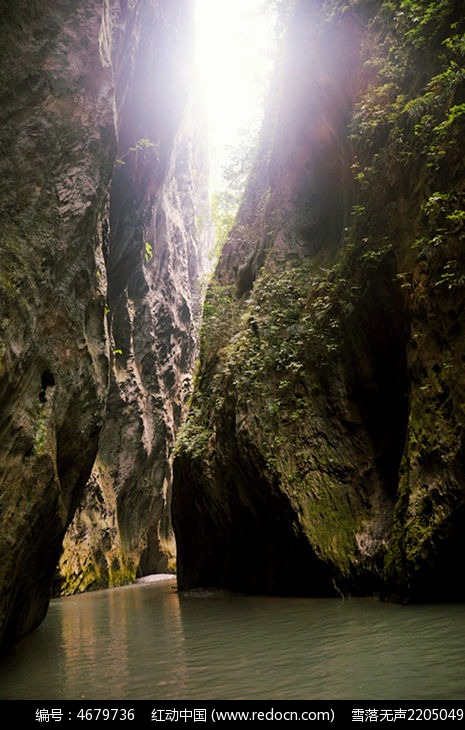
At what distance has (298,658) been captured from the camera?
4371 mm

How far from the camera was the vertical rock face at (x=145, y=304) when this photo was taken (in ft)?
48.0

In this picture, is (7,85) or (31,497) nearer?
(31,497)

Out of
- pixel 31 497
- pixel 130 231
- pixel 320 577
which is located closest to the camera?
pixel 31 497

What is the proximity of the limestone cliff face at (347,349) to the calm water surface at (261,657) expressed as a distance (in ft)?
4.93

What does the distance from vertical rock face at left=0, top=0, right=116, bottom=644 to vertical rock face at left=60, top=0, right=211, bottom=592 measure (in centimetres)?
343

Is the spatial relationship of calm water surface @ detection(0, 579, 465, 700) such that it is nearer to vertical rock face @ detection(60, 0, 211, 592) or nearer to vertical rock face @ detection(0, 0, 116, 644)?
vertical rock face @ detection(0, 0, 116, 644)

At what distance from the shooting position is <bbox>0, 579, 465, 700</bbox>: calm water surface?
3.47m

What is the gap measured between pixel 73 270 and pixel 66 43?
3498 mm

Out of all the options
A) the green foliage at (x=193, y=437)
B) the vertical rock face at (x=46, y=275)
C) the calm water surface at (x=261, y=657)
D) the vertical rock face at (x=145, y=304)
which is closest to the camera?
the calm water surface at (x=261, y=657)

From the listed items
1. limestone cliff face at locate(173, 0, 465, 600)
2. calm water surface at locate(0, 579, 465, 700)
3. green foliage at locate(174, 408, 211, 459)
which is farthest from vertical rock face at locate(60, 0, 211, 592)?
calm water surface at locate(0, 579, 465, 700)

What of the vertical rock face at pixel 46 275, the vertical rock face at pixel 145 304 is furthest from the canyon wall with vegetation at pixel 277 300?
the vertical rock face at pixel 145 304

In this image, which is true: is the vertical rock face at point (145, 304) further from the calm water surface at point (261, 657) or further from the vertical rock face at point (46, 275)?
the calm water surface at point (261, 657)

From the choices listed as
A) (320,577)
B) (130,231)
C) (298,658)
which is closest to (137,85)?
(130,231)

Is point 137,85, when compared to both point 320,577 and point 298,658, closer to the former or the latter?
point 320,577
